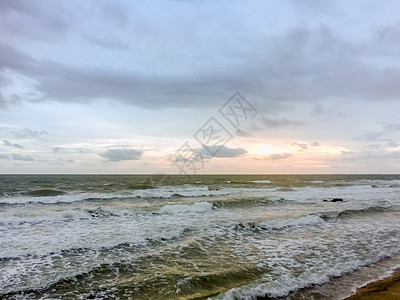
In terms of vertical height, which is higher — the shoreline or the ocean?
the shoreline

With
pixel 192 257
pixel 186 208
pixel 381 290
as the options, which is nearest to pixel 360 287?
pixel 381 290

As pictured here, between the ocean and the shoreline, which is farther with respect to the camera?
the ocean

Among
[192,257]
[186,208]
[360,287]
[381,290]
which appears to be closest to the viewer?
[381,290]

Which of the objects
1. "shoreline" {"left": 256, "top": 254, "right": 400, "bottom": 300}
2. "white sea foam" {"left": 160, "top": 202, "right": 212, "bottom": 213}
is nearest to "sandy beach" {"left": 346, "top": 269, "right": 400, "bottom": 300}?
"shoreline" {"left": 256, "top": 254, "right": 400, "bottom": 300}

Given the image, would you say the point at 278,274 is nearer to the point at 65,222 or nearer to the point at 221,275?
the point at 221,275

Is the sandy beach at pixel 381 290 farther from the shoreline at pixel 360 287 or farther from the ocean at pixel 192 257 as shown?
the ocean at pixel 192 257

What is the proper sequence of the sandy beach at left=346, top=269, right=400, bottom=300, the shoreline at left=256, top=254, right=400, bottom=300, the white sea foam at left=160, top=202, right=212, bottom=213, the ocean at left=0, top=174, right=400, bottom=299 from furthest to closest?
the white sea foam at left=160, top=202, right=212, bottom=213 < the ocean at left=0, top=174, right=400, bottom=299 < the shoreline at left=256, top=254, right=400, bottom=300 < the sandy beach at left=346, top=269, right=400, bottom=300

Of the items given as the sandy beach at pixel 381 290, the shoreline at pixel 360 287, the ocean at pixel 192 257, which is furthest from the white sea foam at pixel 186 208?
the sandy beach at pixel 381 290

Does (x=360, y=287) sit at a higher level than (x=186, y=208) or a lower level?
higher

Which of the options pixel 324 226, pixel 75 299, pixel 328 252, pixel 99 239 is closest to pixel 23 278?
pixel 75 299

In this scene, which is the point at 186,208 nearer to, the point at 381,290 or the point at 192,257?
the point at 192,257

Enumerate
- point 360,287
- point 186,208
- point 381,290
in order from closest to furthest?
point 381,290 < point 360,287 < point 186,208

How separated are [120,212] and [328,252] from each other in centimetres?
1194

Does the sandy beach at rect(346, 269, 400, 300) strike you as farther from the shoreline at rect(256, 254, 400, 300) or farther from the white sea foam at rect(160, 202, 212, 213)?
the white sea foam at rect(160, 202, 212, 213)
